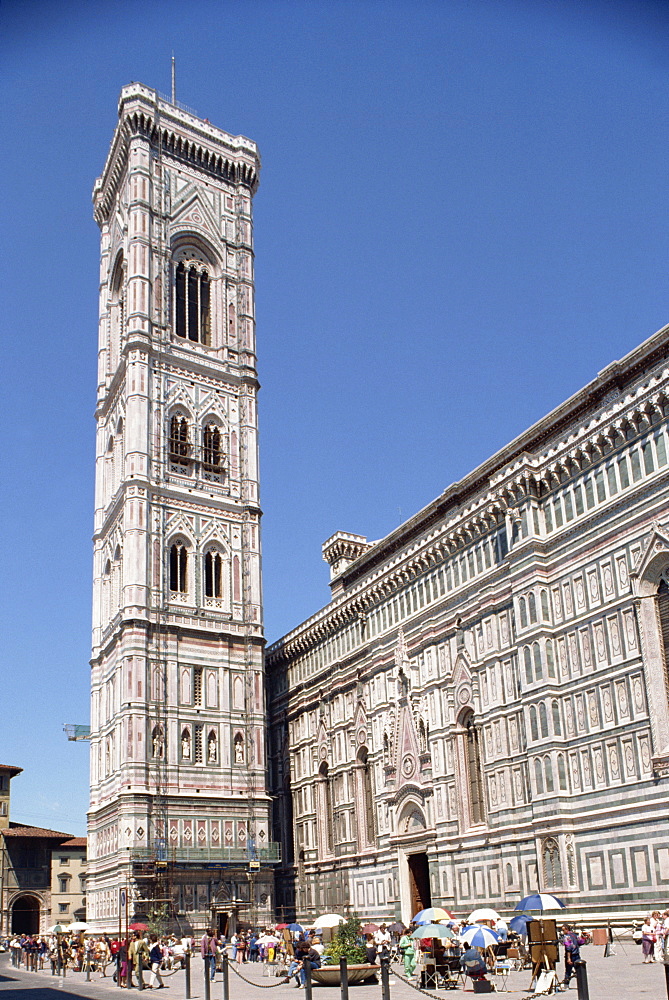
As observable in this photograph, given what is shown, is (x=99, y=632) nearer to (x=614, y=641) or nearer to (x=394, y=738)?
(x=394, y=738)

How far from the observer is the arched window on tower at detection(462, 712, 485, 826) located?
39.2 m

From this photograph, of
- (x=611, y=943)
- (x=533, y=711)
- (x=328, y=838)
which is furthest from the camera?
(x=328, y=838)

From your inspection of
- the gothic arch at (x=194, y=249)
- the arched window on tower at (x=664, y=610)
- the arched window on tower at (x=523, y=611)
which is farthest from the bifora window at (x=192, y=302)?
the arched window on tower at (x=664, y=610)

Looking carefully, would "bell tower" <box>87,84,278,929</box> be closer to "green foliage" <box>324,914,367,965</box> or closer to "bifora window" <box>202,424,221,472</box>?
"bifora window" <box>202,424,221,472</box>

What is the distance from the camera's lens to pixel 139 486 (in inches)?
2144

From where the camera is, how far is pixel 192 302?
61.8 m

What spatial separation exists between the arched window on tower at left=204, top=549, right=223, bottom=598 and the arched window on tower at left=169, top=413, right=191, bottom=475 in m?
5.04

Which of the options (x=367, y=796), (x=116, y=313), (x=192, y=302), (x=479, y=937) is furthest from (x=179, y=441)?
(x=479, y=937)

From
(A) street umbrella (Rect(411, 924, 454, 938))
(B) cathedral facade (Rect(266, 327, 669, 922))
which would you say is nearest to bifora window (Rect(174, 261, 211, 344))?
(B) cathedral facade (Rect(266, 327, 669, 922))

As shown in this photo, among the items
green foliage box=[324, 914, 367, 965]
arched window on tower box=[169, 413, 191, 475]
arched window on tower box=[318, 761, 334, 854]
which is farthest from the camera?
arched window on tower box=[169, 413, 191, 475]

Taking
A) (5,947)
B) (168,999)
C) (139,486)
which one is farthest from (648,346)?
(5,947)

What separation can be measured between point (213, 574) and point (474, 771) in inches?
852

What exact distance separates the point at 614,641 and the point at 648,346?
33.3 ft

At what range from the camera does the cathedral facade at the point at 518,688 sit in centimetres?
3250
